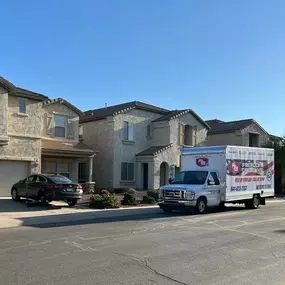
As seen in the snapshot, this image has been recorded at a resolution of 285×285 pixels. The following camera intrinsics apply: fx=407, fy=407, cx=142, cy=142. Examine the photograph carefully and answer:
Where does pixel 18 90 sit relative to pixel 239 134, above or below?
above

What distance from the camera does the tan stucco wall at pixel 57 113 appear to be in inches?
1136

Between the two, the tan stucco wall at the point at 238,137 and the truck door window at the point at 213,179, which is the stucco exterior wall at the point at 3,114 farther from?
the tan stucco wall at the point at 238,137

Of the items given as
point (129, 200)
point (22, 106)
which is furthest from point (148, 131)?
point (129, 200)

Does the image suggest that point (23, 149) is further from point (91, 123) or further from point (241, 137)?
point (241, 137)

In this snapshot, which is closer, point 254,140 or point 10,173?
point 10,173

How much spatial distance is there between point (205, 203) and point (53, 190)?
7.39 m

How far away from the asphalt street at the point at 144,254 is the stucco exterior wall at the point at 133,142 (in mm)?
18401

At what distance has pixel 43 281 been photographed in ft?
21.6

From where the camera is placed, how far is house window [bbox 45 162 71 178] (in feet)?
96.4

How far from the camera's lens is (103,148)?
110 feet

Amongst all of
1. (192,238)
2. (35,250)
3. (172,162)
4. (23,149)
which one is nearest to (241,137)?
(172,162)

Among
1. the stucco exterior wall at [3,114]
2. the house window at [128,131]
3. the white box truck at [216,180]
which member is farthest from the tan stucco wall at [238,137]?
the stucco exterior wall at [3,114]

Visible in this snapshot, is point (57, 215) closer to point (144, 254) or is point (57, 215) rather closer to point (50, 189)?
point (50, 189)

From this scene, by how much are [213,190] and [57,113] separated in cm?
1476
